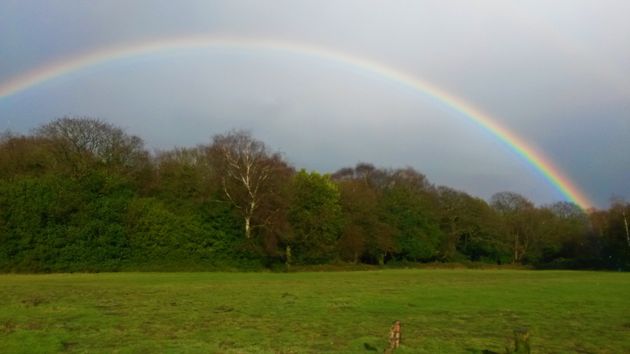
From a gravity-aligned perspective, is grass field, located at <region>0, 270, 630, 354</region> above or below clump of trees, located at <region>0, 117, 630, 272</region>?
below

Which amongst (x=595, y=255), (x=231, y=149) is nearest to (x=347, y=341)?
(x=231, y=149)

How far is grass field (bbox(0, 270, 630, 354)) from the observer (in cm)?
1627

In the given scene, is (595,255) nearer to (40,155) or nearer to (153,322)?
(40,155)

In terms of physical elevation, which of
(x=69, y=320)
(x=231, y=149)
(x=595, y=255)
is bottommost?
(x=69, y=320)

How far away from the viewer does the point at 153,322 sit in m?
20.8

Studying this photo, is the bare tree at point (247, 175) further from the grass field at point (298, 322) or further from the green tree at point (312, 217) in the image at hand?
the grass field at point (298, 322)

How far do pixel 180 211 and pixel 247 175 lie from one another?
1001cm

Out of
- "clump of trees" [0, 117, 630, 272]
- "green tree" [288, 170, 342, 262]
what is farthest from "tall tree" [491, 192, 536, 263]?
"green tree" [288, 170, 342, 262]

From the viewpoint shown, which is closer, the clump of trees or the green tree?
the clump of trees

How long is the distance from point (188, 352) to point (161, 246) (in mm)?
60776

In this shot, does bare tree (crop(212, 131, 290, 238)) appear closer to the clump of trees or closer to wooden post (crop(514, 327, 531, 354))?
the clump of trees

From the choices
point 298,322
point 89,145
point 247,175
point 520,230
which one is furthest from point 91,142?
point 520,230

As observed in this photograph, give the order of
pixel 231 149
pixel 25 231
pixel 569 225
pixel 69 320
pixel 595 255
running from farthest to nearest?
pixel 569 225 < pixel 595 255 < pixel 231 149 < pixel 25 231 < pixel 69 320

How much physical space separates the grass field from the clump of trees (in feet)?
126
